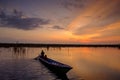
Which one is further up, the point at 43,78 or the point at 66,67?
the point at 66,67

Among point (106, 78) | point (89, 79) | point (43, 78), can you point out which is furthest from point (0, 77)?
point (106, 78)

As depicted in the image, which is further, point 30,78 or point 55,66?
point 55,66

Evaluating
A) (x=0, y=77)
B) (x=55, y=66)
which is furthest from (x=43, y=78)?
(x=0, y=77)

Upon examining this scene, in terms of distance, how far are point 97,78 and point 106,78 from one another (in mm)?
1116

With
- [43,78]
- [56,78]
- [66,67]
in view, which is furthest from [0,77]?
[66,67]

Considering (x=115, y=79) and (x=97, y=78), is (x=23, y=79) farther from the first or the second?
(x=115, y=79)

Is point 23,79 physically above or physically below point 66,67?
below

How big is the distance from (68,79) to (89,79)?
8.09 ft

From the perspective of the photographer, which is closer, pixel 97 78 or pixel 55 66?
pixel 97 78

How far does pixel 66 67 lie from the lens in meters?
20.8

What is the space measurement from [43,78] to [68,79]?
3018mm

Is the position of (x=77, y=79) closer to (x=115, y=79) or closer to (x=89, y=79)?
(x=89, y=79)

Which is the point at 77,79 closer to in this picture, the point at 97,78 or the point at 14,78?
A: the point at 97,78

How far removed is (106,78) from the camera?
21.1m
